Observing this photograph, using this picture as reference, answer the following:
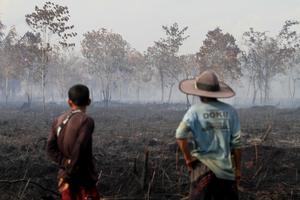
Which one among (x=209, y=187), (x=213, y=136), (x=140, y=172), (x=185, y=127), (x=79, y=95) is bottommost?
(x=140, y=172)

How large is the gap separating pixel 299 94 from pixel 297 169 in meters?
138

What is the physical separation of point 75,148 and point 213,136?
141 centimetres

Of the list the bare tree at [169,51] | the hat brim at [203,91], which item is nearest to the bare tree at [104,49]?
the bare tree at [169,51]

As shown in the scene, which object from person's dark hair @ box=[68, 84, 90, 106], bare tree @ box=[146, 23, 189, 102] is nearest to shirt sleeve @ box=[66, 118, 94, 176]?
person's dark hair @ box=[68, 84, 90, 106]

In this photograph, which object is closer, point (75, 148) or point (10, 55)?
point (75, 148)

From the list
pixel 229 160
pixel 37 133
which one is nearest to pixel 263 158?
pixel 229 160

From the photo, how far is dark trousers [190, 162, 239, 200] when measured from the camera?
4250 millimetres

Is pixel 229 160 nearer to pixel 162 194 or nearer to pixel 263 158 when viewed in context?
pixel 162 194

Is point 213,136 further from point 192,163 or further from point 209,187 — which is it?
point 209,187

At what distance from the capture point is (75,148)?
429 centimetres

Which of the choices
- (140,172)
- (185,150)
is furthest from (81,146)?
(140,172)

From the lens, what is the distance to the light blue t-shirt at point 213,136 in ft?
14.0

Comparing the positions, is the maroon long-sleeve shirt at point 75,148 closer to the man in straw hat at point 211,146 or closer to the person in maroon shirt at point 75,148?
the person in maroon shirt at point 75,148

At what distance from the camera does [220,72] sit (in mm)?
43938
